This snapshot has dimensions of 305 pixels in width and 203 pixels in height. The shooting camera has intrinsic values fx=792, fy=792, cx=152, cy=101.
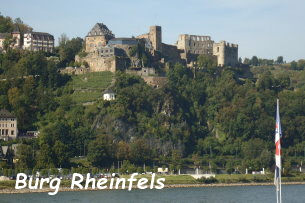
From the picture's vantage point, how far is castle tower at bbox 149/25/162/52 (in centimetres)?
11544

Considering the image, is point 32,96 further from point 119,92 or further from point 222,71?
point 222,71

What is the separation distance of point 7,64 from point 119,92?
17.3 metres

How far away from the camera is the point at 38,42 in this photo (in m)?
116

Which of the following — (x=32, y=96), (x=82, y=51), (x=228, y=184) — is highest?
(x=82, y=51)

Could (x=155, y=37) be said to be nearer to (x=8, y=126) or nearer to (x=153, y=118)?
(x=153, y=118)

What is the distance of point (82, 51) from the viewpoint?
11450 cm

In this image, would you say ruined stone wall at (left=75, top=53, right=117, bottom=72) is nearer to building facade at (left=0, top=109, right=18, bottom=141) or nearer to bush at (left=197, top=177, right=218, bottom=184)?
building facade at (left=0, top=109, right=18, bottom=141)

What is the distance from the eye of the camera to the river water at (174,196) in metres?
66.6

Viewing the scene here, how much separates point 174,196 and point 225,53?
178 feet

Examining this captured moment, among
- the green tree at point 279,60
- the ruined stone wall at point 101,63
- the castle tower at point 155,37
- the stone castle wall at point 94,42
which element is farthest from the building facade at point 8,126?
the green tree at point 279,60

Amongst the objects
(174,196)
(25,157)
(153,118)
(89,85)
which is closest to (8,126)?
(25,157)

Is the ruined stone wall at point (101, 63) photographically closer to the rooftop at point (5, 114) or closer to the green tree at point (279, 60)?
the rooftop at point (5, 114)

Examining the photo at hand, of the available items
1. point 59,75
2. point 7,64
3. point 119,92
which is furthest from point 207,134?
point 7,64

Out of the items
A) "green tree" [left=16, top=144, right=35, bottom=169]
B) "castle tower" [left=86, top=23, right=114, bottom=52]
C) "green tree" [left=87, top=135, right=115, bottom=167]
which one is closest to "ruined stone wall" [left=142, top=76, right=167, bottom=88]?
"castle tower" [left=86, top=23, right=114, bottom=52]
